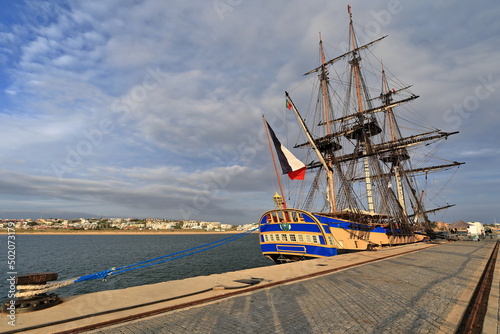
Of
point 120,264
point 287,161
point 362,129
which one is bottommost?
point 120,264

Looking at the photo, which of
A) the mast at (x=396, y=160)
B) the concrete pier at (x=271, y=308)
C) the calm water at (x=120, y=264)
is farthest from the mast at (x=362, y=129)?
the concrete pier at (x=271, y=308)

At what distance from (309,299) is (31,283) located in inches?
294

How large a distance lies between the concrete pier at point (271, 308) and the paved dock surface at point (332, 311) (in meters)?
0.02

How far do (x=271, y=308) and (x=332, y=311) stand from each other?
5.23ft

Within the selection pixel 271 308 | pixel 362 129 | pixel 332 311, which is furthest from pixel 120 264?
pixel 362 129

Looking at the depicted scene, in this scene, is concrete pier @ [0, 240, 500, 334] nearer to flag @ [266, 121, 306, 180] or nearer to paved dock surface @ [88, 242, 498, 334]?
paved dock surface @ [88, 242, 498, 334]

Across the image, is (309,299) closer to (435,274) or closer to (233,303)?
(233,303)

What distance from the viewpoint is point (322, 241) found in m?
21.0

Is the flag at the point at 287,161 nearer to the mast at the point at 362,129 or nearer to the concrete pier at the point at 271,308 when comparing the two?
the concrete pier at the point at 271,308

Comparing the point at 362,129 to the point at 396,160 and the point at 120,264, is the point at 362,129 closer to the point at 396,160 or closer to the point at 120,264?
the point at 396,160

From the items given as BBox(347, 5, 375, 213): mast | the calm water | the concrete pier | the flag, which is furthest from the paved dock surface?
BBox(347, 5, 375, 213): mast

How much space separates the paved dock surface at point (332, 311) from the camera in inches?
216

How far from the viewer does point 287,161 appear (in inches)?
873

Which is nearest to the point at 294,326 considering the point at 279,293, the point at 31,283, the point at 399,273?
the point at 279,293
